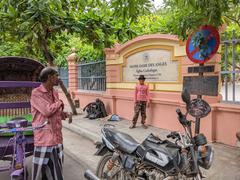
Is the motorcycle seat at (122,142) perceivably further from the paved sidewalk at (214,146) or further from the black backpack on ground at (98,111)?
the black backpack on ground at (98,111)

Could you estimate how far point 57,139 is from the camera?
335 cm

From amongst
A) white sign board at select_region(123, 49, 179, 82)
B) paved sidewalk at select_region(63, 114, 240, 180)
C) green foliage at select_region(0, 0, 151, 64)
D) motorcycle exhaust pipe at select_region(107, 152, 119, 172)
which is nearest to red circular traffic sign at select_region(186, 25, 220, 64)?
green foliage at select_region(0, 0, 151, 64)

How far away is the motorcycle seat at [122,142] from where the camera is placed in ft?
10.7

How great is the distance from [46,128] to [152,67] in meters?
5.24

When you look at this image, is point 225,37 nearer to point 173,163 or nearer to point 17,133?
point 173,163

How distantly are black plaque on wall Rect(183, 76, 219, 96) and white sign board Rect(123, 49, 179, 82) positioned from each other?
2827 millimetres

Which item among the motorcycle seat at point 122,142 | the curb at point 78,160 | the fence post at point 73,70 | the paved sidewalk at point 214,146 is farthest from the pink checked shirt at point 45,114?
the fence post at point 73,70

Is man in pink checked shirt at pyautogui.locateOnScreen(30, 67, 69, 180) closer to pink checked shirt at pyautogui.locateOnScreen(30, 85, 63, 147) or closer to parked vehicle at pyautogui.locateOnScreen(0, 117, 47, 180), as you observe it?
pink checked shirt at pyautogui.locateOnScreen(30, 85, 63, 147)

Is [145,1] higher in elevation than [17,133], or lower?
A: higher

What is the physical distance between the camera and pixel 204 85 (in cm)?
421

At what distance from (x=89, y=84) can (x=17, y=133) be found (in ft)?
27.7

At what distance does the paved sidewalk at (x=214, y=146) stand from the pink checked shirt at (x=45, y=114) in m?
2.59

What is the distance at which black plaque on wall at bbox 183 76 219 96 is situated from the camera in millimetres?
4094

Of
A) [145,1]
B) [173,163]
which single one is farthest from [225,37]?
[173,163]
